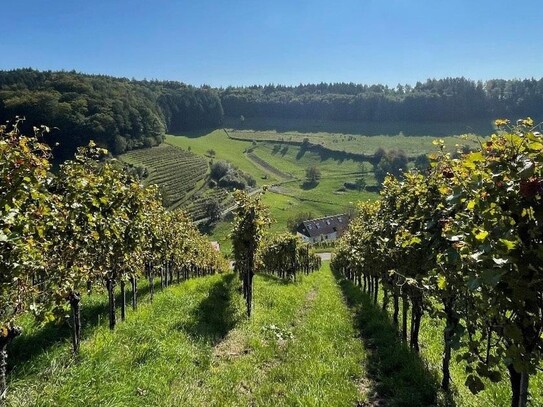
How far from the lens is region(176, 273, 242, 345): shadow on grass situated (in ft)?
49.9

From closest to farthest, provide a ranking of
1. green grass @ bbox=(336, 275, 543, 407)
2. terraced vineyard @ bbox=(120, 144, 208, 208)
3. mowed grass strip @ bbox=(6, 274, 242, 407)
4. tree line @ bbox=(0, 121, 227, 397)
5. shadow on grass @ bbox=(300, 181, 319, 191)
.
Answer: tree line @ bbox=(0, 121, 227, 397), mowed grass strip @ bbox=(6, 274, 242, 407), green grass @ bbox=(336, 275, 543, 407), terraced vineyard @ bbox=(120, 144, 208, 208), shadow on grass @ bbox=(300, 181, 319, 191)

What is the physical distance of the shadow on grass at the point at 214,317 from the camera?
15211mm

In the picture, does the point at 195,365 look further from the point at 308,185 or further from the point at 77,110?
the point at 308,185

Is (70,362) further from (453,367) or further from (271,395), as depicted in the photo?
(453,367)

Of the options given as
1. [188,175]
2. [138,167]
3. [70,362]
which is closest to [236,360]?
[70,362]

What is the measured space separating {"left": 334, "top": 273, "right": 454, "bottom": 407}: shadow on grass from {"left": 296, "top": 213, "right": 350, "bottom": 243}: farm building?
102477mm

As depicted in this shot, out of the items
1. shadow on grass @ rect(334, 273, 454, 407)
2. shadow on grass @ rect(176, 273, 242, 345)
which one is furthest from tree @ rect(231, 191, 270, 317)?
shadow on grass @ rect(334, 273, 454, 407)

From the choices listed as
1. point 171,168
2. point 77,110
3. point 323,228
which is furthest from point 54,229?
point 77,110

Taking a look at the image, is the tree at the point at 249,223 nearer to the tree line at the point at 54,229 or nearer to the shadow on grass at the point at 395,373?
the tree line at the point at 54,229

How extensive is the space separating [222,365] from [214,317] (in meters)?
5.32

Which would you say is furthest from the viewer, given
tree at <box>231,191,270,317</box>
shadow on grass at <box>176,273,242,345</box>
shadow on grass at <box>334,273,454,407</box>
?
tree at <box>231,191,270,317</box>

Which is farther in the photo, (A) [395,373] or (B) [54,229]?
(A) [395,373]

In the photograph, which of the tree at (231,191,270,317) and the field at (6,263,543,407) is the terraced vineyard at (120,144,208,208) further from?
the field at (6,263,543,407)

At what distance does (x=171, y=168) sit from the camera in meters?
145
